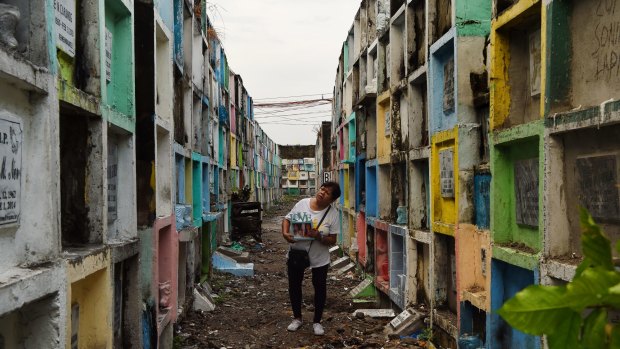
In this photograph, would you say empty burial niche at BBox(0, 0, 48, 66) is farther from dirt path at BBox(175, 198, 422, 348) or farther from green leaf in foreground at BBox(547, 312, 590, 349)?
dirt path at BBox(175, 198, 422, 348)

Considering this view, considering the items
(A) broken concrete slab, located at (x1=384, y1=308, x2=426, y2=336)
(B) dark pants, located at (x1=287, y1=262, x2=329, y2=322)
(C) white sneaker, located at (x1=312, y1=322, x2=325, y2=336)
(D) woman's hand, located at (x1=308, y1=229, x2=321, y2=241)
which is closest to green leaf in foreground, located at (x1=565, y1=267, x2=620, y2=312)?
(D) woman's hand, located at (x1=308, y1=229, x2=321, y2=241)

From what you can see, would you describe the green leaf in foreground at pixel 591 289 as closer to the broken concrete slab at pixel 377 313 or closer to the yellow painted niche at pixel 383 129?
the broken concrete slab at pixel 377 313

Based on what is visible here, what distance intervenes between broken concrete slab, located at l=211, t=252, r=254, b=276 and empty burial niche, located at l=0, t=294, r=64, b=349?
31.2 ft

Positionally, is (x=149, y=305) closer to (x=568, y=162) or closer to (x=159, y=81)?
(x=159, y=81)

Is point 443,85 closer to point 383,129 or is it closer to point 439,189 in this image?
point 439,189

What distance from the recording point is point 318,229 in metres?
6.76

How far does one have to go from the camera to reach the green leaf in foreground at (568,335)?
98 centimetres

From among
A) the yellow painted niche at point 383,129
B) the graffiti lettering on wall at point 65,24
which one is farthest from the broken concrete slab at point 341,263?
the graffiti lettering on wall at point 65,24

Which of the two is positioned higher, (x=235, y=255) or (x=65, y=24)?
(x=65, y=24)

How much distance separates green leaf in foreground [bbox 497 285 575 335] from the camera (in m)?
0.98

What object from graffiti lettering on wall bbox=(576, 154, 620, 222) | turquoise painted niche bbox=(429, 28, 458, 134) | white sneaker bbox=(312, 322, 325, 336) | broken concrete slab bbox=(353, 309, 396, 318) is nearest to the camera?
graffiti lettering on wall bbox=(576, 154, 620, 222)

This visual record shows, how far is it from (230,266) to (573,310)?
1195cm

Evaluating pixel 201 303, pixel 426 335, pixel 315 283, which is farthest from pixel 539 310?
pixel 201 303

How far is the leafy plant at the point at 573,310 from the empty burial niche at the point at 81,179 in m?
3.38
